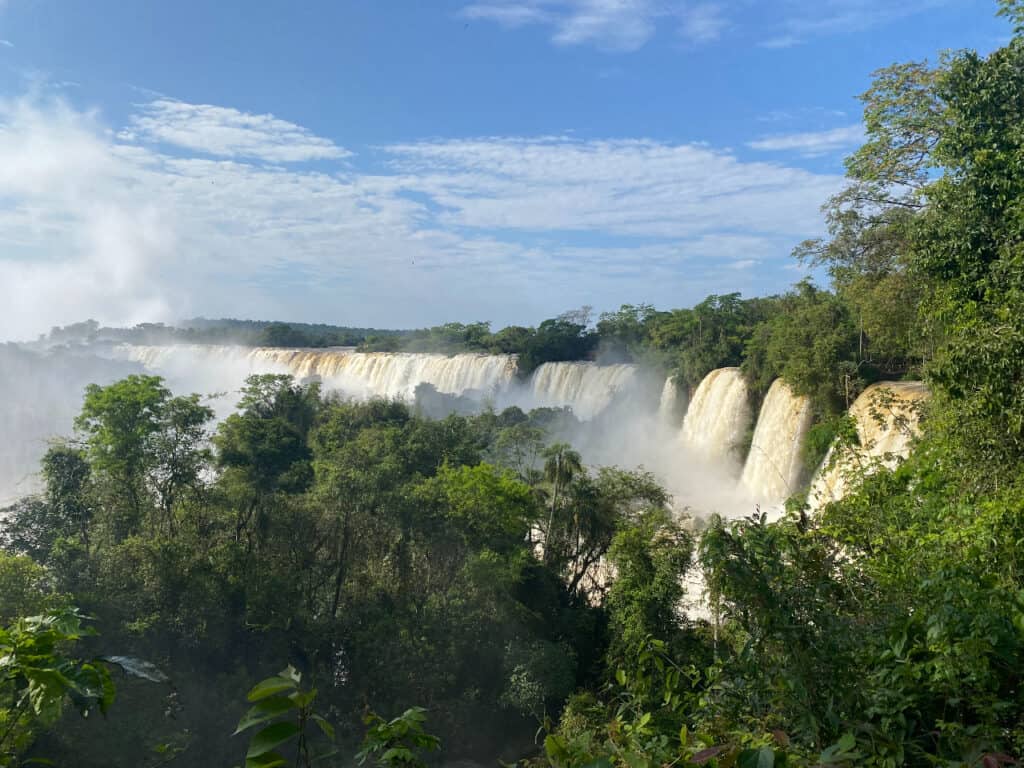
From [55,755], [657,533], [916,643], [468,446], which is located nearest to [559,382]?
[468,446]

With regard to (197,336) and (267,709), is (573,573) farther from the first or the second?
(197,336)

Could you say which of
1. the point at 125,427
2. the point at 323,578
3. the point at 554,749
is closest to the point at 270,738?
the point at 554,749

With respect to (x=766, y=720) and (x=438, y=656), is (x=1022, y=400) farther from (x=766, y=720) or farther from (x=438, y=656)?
(x=438, y=656)

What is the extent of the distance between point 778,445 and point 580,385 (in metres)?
16.0

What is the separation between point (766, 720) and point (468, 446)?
2222 cm

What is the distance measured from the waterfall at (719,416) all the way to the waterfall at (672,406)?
2766 mm

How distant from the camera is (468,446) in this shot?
81.4 feet

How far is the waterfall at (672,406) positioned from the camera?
3256 centimetres

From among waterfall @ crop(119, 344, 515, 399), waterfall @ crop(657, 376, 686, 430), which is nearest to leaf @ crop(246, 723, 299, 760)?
waterfall @ crop(657, 376, 686, 430)

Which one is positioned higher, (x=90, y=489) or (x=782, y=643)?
(x=782, y=643)

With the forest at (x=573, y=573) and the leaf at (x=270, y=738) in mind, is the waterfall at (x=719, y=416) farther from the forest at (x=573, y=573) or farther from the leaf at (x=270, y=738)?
the leaf at (x=270, y=738)

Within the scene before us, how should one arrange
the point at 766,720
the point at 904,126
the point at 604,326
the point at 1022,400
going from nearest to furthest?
1. the point at 766,720
2. the point at 1022,400
3. the point at 904,126
4. the point at 604,326

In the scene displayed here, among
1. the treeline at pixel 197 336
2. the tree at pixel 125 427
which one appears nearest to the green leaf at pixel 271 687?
the tree at pixel 125 427

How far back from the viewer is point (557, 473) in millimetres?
18469
